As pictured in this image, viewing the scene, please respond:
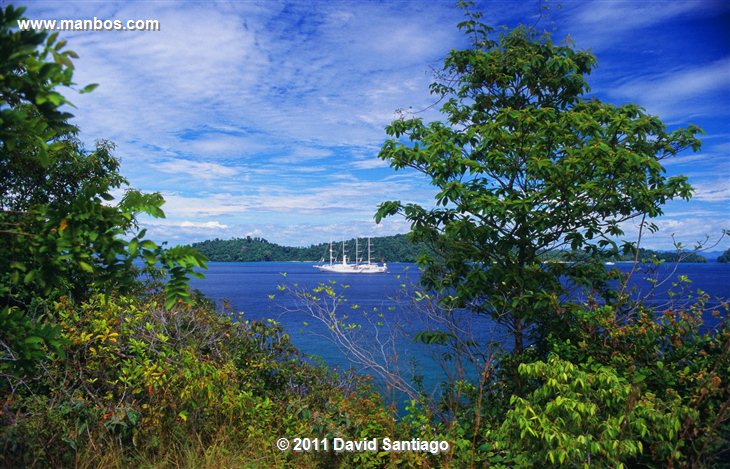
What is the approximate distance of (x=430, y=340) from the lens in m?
5.64

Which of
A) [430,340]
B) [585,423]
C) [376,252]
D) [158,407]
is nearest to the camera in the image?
[585,423]

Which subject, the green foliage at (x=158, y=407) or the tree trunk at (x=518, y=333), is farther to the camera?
the tree trunk at (x=518, y=333)

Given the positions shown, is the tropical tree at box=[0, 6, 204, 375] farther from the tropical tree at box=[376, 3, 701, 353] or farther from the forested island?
the tropical tree at box=[376, 3, 701, 353]

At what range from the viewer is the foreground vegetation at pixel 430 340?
2482 mm

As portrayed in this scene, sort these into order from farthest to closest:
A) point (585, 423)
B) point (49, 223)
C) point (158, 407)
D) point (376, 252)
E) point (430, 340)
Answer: point (376, 252) → point (430, 340) → point (158, 407) → point (585, 423) → point (49, 223)

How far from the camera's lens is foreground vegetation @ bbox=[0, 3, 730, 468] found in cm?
248

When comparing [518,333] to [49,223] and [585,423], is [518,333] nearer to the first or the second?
[585,423]

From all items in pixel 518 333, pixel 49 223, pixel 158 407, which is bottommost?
pixel 158 407

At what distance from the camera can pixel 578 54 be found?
6332 mm

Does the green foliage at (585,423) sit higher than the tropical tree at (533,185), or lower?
lower

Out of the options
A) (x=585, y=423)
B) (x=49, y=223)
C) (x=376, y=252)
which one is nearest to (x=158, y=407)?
(x=49, y=223)

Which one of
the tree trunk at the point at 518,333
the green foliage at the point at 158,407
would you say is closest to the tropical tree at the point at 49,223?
the green foliage at the point at 158,407

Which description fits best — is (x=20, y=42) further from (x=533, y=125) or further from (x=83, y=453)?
(x=533, y=125)

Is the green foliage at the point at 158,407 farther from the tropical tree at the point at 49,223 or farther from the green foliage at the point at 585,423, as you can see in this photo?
the tropical tree at the point at 49,223
